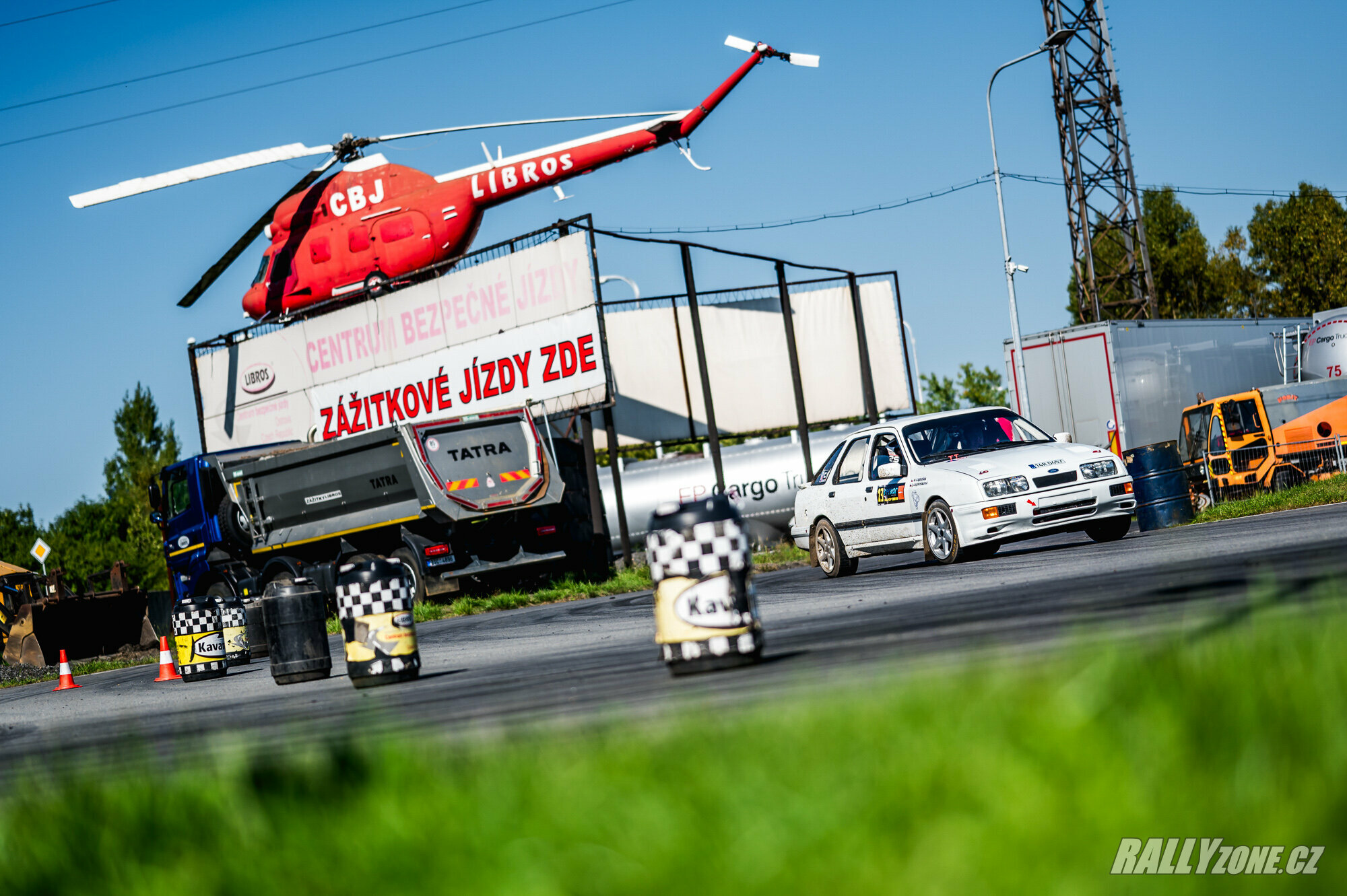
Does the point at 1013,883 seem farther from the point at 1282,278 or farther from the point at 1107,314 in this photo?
the point at 1282,278

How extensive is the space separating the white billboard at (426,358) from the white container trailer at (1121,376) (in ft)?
31.5

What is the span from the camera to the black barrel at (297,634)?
407 inches

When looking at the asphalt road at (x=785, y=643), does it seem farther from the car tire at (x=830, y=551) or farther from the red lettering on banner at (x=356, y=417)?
the red lettering on banner at (x=356, y=417)

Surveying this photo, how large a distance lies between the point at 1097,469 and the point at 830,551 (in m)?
3.29

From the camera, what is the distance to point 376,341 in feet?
105

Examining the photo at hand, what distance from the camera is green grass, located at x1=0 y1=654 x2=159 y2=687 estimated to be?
802 inches

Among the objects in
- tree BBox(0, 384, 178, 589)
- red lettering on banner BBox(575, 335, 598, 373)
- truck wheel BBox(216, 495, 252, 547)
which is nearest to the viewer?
truck wheel BBox(216, 495, 252, 547)

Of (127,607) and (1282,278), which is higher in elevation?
(1282,278)

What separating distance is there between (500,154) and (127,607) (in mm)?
13389

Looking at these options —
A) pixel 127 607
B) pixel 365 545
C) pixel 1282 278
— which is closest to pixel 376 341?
pixel 127 607

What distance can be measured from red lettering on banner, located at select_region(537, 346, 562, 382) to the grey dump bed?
6112mm

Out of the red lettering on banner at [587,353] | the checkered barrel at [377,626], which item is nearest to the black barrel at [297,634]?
the checkered barrel at [377,626]

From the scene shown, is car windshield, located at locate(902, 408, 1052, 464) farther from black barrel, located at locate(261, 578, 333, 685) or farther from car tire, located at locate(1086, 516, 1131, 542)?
black barrel, located at locate(261, 578, 333, 685)

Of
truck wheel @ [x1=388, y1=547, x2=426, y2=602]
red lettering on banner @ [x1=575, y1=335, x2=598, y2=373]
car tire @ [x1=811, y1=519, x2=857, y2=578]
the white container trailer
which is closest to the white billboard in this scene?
red lettering on banner @ [x1=575, y1=335, x2=598, y2=373]
